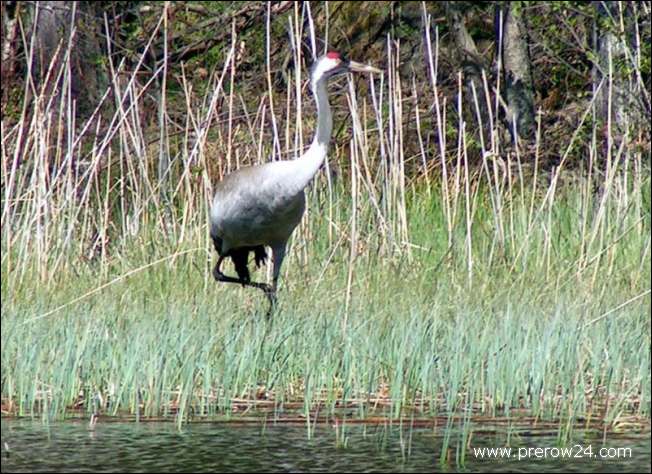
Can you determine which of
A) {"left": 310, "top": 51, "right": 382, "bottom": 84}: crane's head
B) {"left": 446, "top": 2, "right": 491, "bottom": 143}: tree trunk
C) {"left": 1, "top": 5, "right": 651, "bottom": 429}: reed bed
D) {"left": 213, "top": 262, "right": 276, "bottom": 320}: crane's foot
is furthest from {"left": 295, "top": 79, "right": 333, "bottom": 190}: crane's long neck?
{"left": 446, "top": 2, "right": 491, "bottom": 143}: tree trunk

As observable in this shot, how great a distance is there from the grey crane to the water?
1.83 m

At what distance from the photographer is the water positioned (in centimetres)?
383

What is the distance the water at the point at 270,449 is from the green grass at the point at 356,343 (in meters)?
0.14

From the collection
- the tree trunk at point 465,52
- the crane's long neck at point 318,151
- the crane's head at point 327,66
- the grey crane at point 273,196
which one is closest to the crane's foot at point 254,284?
the grey crane at point 273,196

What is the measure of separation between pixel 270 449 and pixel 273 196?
95.3 inches

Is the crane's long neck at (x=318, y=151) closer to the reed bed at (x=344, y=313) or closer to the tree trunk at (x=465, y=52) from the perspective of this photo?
the reed bed at (x=344, y=313)

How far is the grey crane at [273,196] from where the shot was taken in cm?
619

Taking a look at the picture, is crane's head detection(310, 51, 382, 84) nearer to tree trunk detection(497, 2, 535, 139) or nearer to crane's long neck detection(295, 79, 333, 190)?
crane's long neck detection(295, 79, 333, 190)

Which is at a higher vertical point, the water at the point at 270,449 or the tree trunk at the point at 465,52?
the tree trunk at the point at 465,52

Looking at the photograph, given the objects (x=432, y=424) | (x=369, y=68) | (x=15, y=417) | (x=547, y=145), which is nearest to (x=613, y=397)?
(x=432, y=424)

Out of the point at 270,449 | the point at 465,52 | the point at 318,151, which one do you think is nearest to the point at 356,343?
the point at 270,449

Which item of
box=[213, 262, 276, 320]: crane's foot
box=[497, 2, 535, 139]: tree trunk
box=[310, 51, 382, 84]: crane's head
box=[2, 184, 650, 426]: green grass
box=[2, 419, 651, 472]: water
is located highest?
box=[497, 2, 535, 139]: tree trunk

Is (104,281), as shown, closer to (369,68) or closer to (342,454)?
(369,68)

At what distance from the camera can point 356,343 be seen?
16.2ft
